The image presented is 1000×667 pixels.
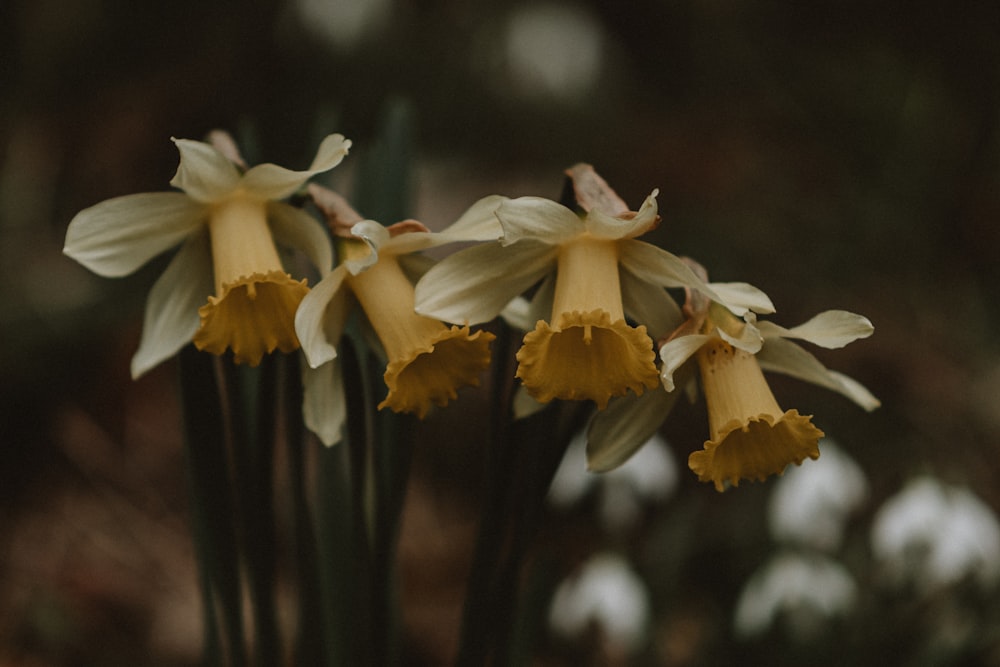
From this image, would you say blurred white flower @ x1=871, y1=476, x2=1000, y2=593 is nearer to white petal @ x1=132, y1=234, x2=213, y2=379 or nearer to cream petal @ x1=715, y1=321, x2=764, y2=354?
cream petal @ x1=715, y1=321, x2=764, y2=354

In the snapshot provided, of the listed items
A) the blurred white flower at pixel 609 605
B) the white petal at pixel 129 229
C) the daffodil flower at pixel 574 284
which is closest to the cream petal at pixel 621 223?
the daffodil flower at pixel 574 284

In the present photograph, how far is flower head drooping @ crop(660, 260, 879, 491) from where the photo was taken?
0.65 m

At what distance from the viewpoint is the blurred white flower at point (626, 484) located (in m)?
1.41

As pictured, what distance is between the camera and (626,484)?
1.43m

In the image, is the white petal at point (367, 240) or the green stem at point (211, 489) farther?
the green stem at point (211, 489)

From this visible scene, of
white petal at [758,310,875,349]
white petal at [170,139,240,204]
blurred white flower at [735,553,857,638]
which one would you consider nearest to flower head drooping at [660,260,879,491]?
white petal at [758,310,875,349]

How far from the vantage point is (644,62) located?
12.9 feet

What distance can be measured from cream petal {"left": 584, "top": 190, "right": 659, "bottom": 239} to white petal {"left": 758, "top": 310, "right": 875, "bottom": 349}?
125mm

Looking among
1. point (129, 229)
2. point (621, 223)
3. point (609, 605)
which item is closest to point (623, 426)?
point (621, 223)

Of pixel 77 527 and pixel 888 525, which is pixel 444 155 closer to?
pixel 77 527

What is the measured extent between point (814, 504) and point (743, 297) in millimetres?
A: 791

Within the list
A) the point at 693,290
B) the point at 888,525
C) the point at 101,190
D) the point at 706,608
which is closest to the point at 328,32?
the point at 101,190

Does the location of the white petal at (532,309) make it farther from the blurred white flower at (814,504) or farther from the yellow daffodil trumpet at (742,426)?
the blurred white flower at (814,504)

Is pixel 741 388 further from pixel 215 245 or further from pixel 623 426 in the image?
pixel 215 245
